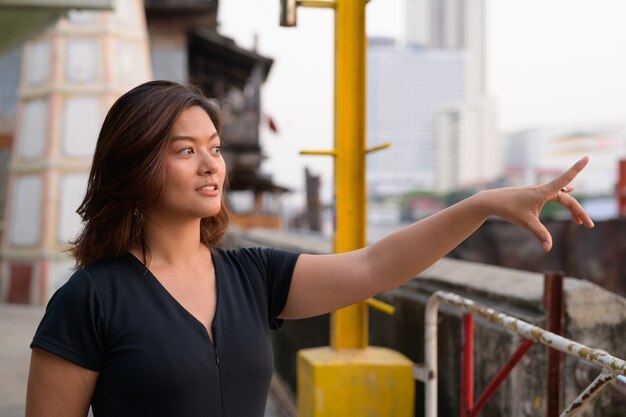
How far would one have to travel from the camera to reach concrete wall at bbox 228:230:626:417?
2680 mm

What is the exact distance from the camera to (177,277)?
174cm

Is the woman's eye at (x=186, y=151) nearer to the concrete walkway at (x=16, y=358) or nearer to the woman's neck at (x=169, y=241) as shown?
the woman's neck at (x=169, y=241)

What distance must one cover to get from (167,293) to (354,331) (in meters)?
1.94

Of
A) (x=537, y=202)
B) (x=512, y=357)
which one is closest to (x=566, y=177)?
(x=537, y=202)

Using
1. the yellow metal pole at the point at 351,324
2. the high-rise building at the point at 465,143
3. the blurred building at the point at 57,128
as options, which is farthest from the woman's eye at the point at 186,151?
the high-rise building at the point at 465,143

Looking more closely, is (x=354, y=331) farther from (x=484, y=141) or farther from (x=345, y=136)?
(x=484, y=141)

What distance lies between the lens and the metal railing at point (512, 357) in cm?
174

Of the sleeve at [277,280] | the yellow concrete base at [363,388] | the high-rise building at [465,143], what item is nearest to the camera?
the sleeve at [277,280]

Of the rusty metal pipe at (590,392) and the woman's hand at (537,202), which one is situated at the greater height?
the woman's hand at (537,202)

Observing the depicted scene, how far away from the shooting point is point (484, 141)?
183125 mm

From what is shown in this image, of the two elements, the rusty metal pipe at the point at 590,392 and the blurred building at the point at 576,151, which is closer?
the rusty metal pipe at the point at 590,392

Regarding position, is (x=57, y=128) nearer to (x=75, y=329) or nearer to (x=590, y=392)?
(x=75, y=329)

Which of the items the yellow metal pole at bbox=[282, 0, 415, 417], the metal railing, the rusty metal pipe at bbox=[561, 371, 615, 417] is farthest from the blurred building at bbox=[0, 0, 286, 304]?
the rusty metal pipe at bbox=[561, 371, 615, 417]

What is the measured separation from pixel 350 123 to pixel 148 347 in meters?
2.05
